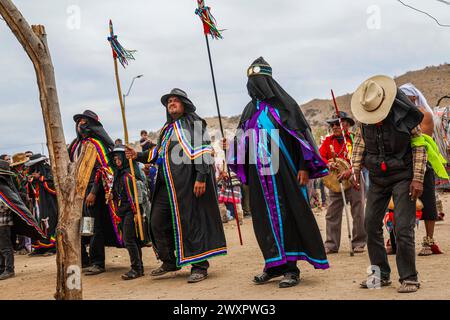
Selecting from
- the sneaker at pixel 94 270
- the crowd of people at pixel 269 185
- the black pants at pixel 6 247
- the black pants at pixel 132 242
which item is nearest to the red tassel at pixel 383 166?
the crowd of people at pixel 269 185

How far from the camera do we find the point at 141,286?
7645 mm

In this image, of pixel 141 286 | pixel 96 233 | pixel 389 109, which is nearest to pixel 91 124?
pixel 96 233

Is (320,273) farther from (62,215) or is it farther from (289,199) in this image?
(62,215)

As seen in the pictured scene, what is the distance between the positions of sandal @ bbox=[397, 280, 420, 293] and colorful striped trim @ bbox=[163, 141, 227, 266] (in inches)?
106

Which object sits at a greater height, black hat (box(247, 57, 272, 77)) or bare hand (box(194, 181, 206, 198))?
black hat (box(247, 57, 272, 77))

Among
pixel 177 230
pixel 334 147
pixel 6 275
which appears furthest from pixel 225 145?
pixel 6 275

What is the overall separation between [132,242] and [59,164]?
9.76 feet

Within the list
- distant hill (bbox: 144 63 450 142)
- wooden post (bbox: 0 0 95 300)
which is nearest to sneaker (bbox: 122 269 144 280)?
wooden post (bbox: 0 0 95 300)

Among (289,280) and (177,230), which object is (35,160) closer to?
(177,230)

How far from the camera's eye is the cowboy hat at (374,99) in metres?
6.09

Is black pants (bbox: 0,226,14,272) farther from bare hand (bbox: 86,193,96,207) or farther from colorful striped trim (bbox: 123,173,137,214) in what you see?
colorful striped trim (bbox: 123,173,137,214)

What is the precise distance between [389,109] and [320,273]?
2322mm

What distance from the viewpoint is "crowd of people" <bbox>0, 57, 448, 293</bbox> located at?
20.0 ft

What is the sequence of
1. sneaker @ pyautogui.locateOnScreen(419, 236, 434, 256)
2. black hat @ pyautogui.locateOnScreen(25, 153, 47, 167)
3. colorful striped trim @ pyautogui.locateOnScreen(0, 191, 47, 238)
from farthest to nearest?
black hat @ pyautogui.locateOnScreen(25, 153, 47, 167) < colorful striped trim @ pyautogui.locateOnScreen(0, 191, 47, 238) < sneaker @ pyautogui.locateOnScreen(419, 236, 434, 256)
